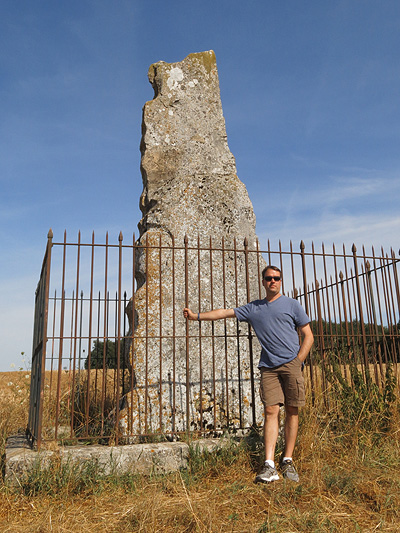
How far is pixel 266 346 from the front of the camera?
452 centimetres

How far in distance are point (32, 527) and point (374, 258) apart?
210 inches

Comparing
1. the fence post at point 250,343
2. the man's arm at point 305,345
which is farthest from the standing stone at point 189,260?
the man's arm at point 305,345

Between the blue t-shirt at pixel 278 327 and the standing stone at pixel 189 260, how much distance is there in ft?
2.13

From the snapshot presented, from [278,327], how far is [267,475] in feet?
4.27

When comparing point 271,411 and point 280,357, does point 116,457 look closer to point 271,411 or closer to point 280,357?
point 271,411

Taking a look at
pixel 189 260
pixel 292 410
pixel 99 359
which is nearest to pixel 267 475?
pixel 292 410

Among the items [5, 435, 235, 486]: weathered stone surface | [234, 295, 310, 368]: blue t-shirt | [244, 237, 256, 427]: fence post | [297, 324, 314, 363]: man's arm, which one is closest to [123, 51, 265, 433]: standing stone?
[244, 237, 256, 427]: fence post

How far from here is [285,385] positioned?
450 centimetres

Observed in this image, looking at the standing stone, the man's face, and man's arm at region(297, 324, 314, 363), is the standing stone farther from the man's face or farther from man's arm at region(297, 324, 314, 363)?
man's arm at region(297, 324, 314, 363)

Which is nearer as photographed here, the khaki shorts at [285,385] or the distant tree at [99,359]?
the khaki shorts at [285,385]

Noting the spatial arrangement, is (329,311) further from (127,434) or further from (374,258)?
(127,434)

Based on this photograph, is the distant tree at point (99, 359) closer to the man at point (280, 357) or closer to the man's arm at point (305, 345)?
the man at point (280, 357)

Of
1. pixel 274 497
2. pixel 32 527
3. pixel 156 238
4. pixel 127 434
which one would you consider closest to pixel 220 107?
pixel 156 238

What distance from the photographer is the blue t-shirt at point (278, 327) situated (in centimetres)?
446
